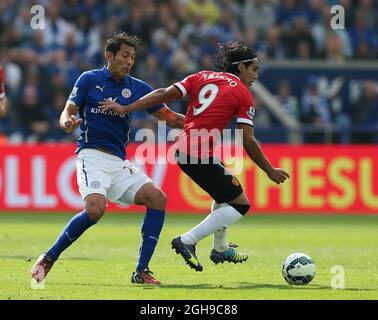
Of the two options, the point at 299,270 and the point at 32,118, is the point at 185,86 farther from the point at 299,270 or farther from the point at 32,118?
the point at 32,118

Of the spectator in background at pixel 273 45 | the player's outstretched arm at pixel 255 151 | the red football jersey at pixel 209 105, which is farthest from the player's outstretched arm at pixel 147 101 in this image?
the spectator in background at pixel 273 45

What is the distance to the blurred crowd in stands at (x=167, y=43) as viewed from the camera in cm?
1953

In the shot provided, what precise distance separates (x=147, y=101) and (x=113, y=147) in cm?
56

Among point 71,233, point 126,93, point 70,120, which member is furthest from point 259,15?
point 71,233

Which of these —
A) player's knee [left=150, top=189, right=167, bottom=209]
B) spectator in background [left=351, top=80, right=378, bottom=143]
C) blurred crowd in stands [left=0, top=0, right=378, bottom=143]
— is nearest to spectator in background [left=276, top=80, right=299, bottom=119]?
blurred crowd in stands [left=0, top=0, right=378, bottom=143]

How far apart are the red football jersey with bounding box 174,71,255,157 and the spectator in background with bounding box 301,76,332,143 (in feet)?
33.8

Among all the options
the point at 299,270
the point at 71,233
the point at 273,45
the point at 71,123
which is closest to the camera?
the point at 71,123

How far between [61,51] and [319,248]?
28.7ft

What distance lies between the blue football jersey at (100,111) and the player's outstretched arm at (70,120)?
0.07 m

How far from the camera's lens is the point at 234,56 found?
1012cm

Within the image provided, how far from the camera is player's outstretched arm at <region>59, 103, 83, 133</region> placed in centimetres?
914

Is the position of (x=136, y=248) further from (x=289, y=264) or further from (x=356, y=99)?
(x=356, y=99)

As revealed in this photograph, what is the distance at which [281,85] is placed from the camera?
67.3 feet

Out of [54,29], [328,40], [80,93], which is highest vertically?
[54,29]
